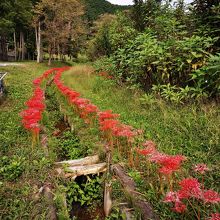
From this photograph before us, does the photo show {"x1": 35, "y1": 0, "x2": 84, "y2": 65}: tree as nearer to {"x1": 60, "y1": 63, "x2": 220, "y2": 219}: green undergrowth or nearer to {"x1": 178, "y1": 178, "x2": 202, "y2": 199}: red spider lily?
{"x1": 60, "y1": 63, "x2": 220, "y2": 219}: green undergrowth

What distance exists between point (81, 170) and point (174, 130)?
2148 millimetres

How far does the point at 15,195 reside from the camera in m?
3.54

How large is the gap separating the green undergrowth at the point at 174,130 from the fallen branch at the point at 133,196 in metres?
0.08

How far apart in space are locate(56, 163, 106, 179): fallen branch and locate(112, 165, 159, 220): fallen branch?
1.49 feet

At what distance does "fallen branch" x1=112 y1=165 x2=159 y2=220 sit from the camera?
9.86ft

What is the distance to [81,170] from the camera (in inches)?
176

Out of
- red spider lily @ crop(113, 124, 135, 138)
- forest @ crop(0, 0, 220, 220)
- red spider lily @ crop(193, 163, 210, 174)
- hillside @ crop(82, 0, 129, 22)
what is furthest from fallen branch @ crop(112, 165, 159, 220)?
hillside @ crop(82, 0, 129, 22)

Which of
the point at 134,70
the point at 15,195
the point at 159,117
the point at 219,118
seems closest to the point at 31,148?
the point at 15,195

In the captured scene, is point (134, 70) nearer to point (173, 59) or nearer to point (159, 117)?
point (173, 59)

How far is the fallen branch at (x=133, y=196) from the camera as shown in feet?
9.86

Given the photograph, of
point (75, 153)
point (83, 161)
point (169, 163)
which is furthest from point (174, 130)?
point (169, 163)

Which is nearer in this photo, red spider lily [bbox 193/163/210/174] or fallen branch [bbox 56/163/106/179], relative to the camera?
red spider lily [bbox 193/163/210/174]

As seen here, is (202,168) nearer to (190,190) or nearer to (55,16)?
(190,190)

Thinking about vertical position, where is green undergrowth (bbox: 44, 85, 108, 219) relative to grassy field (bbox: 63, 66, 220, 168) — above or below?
below
